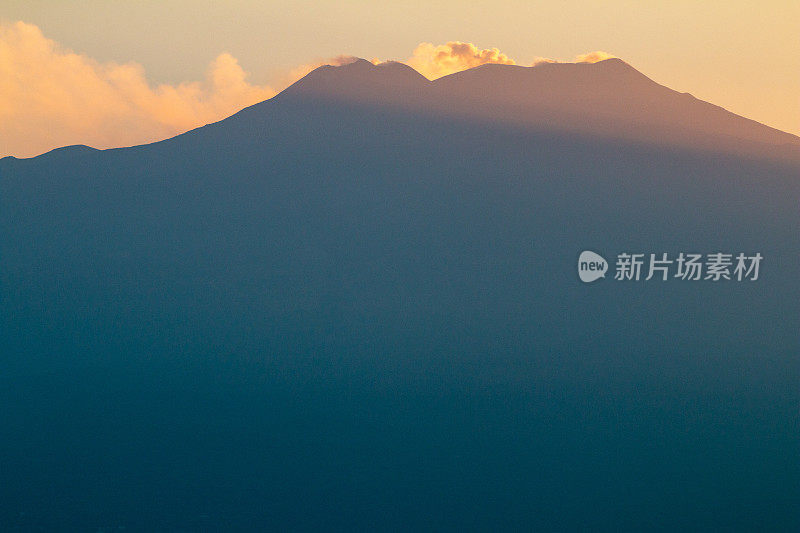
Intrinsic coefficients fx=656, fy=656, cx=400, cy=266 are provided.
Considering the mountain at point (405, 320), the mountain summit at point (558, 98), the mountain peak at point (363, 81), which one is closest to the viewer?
the mountain at point (405, 320)

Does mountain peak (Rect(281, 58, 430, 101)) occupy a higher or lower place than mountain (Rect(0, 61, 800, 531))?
higher

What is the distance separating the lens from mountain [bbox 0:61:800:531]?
5700 cm

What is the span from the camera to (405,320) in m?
92.4

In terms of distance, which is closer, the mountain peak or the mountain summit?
the mountain summit

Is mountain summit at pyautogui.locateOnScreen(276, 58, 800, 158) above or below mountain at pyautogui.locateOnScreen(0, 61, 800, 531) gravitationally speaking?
above

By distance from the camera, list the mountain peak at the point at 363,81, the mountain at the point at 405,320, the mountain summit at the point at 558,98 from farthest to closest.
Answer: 1. the mountain peak at the point at 363,81
2. the mountain summit at the point at 558,98
3. the mountain at the point at 405,320

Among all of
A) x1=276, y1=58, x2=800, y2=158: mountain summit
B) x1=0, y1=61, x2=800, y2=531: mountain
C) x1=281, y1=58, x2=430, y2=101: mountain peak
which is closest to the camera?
x1=0, y1=61, x2=800, y2=531: mountain

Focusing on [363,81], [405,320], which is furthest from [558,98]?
[405,320]

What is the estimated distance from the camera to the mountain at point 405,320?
57.0m

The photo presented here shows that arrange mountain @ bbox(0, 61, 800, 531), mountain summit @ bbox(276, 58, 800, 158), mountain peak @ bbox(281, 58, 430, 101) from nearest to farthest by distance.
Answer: mountain @ bbox(0, 61, 800, 531) < mountain summit @ bbox(276, 58, 800, 158) < mountain peak @ bbox(281, 58, 430, 101)

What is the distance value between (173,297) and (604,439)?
2515 inches

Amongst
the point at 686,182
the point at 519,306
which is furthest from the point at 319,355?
the point at 686,182

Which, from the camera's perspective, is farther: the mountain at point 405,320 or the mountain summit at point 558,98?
the mountain summit at point 558,98

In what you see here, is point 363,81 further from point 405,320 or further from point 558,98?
point 405,320
